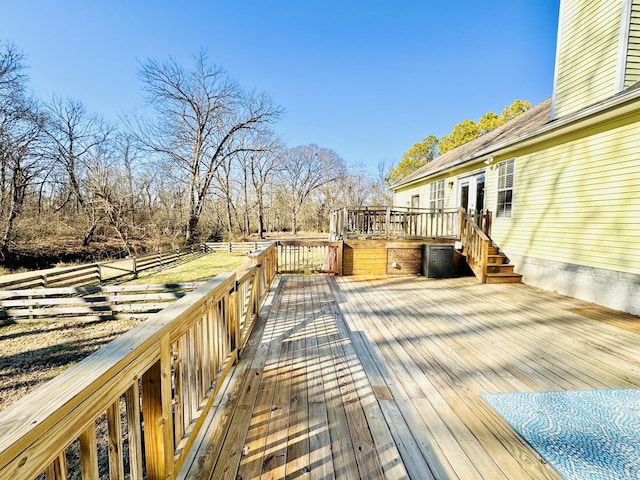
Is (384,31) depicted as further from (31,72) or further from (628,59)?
(31,72)

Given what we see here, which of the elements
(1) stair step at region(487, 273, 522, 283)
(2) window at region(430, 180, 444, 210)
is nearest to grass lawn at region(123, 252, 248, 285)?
(2) window at region(430, 180, 444, 210)

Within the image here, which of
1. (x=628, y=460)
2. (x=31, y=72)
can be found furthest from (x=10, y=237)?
(x=628, y=460)

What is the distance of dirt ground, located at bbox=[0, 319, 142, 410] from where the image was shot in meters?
3.91

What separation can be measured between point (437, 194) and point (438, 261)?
4.34m

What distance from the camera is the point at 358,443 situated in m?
1.84

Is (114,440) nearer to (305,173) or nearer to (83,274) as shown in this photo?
(83,274)

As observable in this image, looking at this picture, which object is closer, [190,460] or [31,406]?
[31,406]

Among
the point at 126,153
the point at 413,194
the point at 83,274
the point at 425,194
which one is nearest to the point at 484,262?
the point at 425,194

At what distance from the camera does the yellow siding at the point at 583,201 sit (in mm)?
4574

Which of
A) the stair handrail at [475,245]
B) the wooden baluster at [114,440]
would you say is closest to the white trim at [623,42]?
the stair handrail at [475,245]

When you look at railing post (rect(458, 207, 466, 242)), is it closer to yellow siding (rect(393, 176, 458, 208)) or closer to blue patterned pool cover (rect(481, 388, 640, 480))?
yellow siding (rect(393, 176, 458, 208))

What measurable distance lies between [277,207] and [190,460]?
30995 millimetres

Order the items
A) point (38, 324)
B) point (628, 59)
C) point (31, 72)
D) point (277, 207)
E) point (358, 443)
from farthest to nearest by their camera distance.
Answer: point (277, 207) < point (31, 72) < point (38, 324) < point (628, 59) < point (358, 443)

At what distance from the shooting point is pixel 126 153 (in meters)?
18.9
